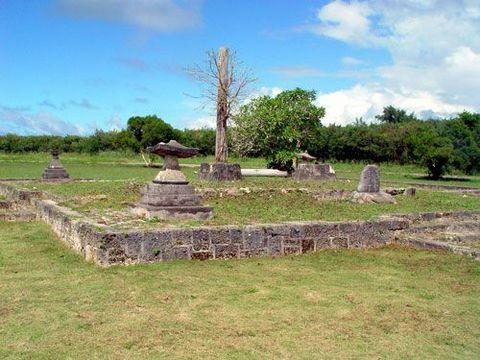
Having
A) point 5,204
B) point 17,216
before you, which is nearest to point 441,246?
point 17,216

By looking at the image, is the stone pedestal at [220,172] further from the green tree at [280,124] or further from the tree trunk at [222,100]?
the green tree at [280,124]

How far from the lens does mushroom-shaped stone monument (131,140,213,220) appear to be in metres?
10.2

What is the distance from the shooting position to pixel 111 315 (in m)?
5.84

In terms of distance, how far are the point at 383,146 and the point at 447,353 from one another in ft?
136

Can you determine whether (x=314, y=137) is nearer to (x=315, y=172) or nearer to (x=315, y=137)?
(x=315, y=137)

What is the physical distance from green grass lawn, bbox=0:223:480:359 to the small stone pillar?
6.03 meters

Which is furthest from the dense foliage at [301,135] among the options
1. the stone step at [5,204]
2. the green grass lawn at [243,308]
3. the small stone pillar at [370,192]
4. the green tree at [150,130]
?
the green tree at [150,130]

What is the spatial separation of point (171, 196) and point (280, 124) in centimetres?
1864

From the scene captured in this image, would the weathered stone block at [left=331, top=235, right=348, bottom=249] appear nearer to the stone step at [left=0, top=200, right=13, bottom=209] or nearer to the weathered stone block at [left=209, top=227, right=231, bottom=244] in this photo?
the weathered stone block at [left=209, top=227, right=231, bottom=244]

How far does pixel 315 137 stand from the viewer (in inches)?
1299

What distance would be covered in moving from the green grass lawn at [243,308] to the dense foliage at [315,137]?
1690 cm

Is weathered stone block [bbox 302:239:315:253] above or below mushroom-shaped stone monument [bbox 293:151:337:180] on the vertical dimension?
below

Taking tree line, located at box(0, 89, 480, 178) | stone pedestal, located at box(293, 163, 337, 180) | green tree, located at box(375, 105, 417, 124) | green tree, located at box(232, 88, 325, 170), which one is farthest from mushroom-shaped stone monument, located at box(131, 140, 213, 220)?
green tree, located at box(375, 105, 417, 124)

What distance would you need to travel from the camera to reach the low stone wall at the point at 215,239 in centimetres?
803
